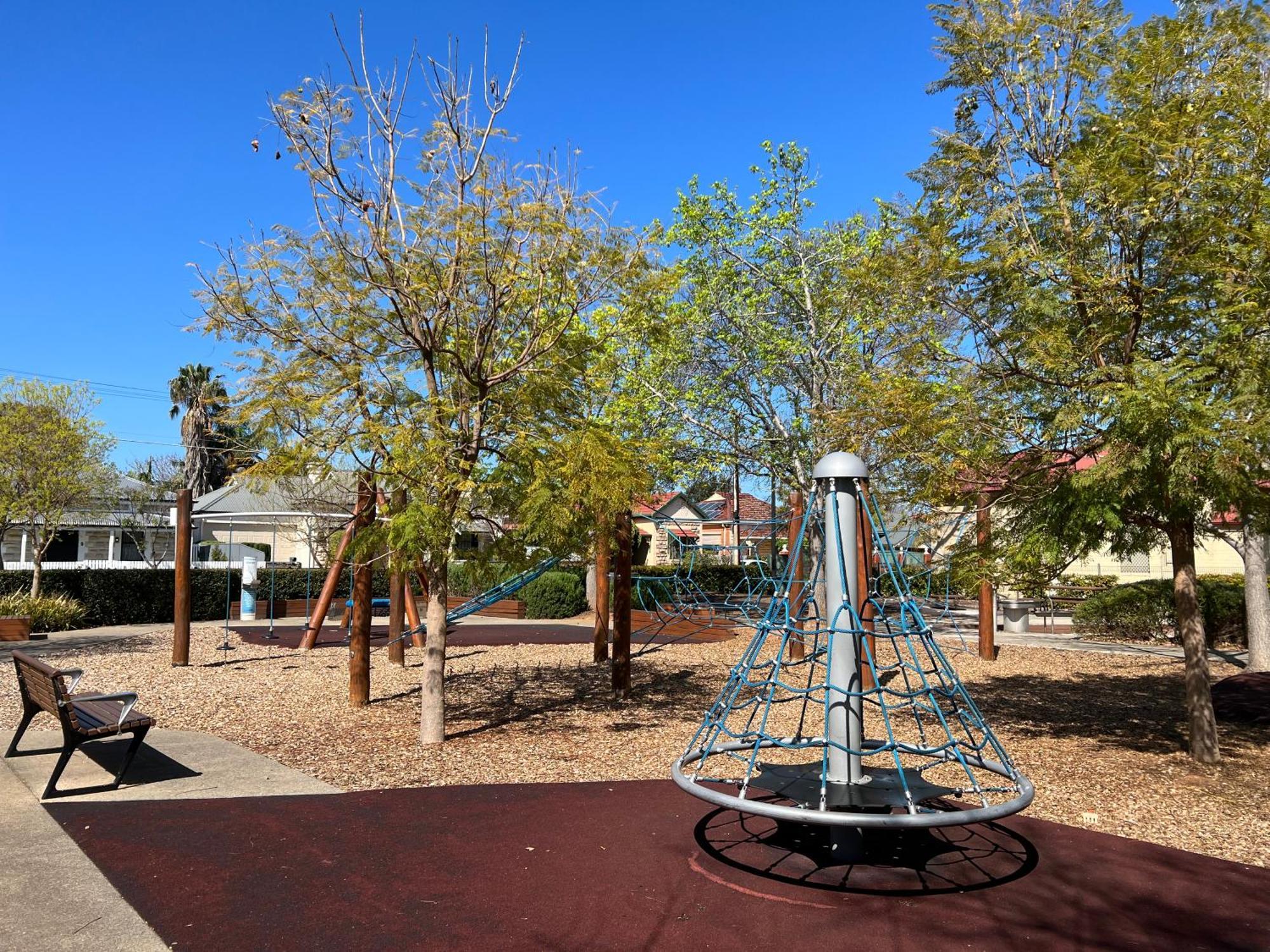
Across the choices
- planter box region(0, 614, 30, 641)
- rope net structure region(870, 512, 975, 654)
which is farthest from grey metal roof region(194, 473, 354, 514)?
rope net structure region(870, 512, 975, 654)

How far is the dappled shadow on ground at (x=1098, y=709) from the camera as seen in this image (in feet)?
30.1

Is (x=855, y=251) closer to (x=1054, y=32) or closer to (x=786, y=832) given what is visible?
(x=1054, y=32)

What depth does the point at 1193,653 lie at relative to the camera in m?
7.83

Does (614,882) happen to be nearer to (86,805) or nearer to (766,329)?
(86,805)

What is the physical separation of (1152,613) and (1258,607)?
15.2ft

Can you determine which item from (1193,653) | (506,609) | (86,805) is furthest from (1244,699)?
(506,609)

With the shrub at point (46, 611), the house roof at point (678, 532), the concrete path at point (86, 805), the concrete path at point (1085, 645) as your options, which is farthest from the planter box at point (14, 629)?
the concrete path at point (1085, 645)

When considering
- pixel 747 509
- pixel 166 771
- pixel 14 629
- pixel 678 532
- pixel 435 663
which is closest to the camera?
pixel 166 771

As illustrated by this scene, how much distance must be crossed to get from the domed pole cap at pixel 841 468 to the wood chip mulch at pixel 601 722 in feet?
9.41

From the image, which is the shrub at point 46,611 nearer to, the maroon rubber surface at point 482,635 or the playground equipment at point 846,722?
the maroon rubber surface at point 482,635

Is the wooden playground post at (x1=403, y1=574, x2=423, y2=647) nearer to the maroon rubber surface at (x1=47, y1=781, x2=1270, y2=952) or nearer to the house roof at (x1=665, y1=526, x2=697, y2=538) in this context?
the house roof at (x1=665, y1=526, x2=697, y2=538)

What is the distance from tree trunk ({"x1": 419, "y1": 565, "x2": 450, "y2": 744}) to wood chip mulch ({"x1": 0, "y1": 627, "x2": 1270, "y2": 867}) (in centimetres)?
21

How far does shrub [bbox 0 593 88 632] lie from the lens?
18.1 meters

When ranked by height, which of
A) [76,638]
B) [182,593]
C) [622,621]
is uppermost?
[182,593]
